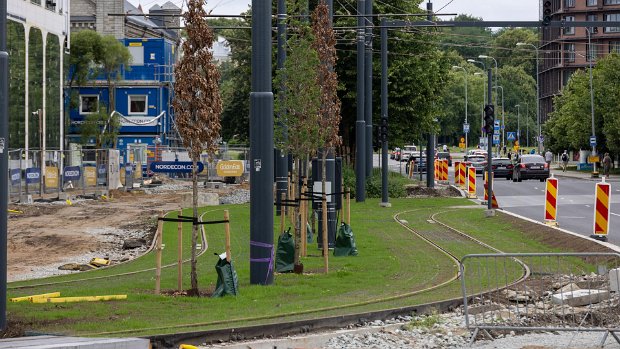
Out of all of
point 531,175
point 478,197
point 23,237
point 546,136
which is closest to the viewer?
point 23,237

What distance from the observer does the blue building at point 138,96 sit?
9175 cm

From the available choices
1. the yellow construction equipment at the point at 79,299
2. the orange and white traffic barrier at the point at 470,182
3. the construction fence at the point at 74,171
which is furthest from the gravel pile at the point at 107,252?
the orange and white traffic barrier at the point at 470,182

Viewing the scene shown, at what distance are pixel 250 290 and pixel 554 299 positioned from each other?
4.82 metres

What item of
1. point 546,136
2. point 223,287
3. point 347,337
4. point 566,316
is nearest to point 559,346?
point 566,316

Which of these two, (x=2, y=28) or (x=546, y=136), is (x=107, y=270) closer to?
(x=2, y=28)

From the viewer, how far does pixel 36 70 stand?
73.2m

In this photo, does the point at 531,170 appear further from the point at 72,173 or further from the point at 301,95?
the point at 301,95

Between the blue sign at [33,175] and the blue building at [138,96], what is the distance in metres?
42.8

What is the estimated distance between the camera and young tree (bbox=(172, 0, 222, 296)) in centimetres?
1747

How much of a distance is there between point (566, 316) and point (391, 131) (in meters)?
48.7

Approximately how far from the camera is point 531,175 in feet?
245

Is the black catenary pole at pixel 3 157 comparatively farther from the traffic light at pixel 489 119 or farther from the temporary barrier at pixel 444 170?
the temporary barrier at pixel 444 170

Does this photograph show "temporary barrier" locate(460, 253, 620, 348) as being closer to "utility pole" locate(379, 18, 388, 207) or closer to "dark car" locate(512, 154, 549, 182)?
"utility pole" locate(379, 18, 388, 207)

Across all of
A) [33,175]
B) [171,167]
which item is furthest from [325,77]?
[171,167]
